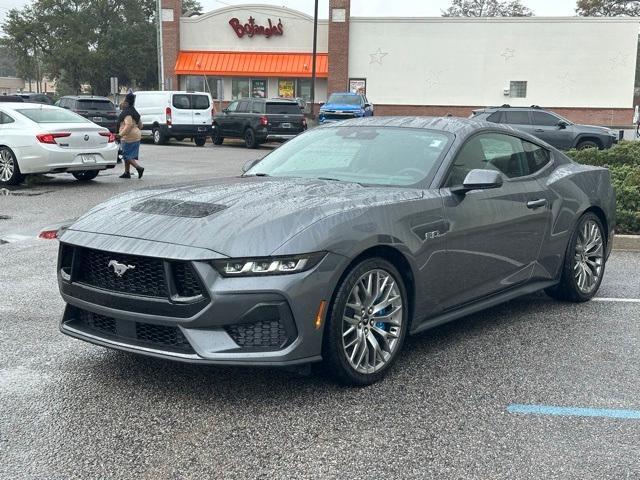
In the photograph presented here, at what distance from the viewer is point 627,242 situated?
8.66 metres

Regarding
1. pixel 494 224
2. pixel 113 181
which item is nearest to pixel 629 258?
pixel 494 224

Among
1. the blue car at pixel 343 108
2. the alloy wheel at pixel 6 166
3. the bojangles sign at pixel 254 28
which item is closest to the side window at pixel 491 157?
the alloy wheel at pixel 6 166

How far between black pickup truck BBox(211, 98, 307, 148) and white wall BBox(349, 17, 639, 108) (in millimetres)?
14978

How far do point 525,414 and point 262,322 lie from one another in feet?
4.90

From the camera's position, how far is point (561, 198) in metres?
5.76

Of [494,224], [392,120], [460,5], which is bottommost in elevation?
[494,224]

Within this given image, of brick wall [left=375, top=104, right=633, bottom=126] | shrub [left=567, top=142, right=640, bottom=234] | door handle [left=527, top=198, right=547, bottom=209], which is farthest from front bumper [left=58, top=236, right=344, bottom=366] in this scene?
brick wall [left=375, top=104, right=633, bottom=126]

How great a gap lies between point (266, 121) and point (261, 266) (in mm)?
22513

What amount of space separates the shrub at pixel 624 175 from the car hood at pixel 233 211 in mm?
5489

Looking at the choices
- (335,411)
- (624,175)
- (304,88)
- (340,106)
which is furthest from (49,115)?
(304,88)

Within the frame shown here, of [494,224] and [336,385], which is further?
[494,224]

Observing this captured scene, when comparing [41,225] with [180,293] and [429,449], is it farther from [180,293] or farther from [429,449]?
[429,449]

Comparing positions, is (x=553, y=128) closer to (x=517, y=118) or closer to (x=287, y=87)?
(x=517, y=118)

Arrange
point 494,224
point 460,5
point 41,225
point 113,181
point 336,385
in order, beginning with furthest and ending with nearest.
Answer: point 460,5, point 113,181, point 41,225, point 494,224, point 336,385
